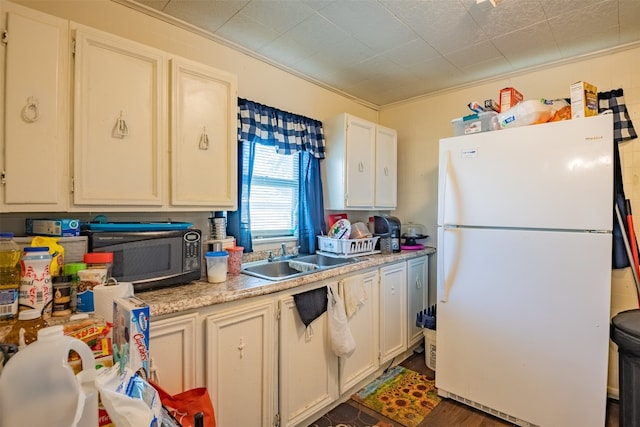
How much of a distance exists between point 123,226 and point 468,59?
2581mm

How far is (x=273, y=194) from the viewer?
2615 millimetres

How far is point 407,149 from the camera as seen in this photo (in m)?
3.33

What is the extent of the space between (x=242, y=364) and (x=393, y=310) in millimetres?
1395

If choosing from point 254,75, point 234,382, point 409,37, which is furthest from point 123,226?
point 409,37

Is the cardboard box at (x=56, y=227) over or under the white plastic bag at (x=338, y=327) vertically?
over

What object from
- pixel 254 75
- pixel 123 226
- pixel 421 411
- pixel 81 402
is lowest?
pixel 421 411

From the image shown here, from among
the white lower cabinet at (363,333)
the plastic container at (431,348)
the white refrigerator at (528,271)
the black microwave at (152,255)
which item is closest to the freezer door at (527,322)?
the white refrigerator at (528,271)

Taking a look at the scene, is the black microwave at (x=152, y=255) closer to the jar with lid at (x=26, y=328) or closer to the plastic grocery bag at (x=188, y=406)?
the jar with lid at (x=26, y=328)

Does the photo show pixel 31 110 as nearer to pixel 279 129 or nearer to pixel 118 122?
pixel 118 122

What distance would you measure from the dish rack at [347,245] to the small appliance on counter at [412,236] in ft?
1.26

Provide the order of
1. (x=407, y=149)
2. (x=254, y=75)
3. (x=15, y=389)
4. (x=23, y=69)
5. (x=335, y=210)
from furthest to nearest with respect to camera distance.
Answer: (x=407, y=149)
(x=335, y=210)
(x=254, y=75)
(x=23, y=69)
(x=15, y=389)

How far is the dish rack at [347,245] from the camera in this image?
2.57 metres

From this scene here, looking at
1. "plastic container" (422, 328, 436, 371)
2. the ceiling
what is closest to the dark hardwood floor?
"plastic container" (422, 328, 436, 371)

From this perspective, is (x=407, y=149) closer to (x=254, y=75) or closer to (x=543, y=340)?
(x=254, y=75)
